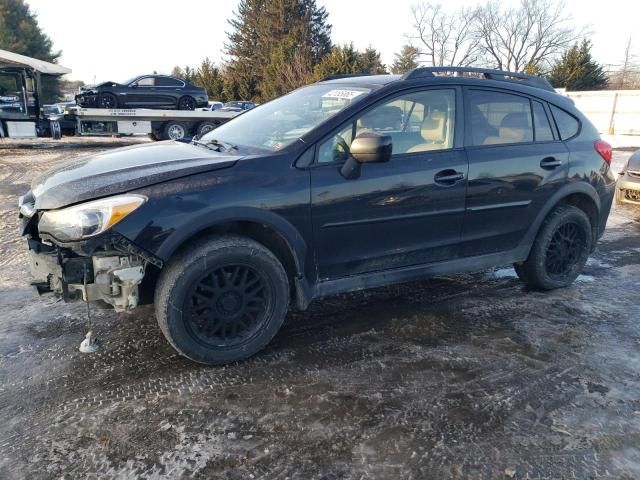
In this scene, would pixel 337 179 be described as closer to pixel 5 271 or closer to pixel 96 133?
pixel 5 271

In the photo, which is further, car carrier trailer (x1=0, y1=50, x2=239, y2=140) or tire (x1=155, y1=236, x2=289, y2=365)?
car carrier trailer (x1=0, y1=50, x2=239, y2=140)

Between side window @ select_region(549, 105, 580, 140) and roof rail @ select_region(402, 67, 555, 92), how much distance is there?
0.24 m

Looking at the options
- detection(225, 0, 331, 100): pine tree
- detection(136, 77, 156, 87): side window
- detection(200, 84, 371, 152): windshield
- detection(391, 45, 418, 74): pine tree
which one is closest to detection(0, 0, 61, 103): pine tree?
detection(225, 0, 331, 100): pine tree

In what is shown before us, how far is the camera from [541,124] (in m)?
4.34

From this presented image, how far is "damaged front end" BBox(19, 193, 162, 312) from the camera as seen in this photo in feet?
9.16

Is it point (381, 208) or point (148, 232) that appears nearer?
point (148, 232)

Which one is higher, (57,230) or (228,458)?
(57,230)

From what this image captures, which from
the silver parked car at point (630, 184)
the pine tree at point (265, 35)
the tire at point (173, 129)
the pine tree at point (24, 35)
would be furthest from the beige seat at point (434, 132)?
the pine tree at point (24, 35)

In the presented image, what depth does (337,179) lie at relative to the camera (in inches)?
131

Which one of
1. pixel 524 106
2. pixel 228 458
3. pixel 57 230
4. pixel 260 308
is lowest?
pixel 228 458

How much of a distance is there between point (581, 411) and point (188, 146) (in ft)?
10.0

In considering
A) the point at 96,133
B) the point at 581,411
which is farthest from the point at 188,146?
the point at 96,133

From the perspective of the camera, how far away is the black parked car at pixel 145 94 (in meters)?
17.1

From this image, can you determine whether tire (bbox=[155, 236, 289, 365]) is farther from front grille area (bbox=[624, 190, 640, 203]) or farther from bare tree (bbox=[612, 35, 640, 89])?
bare tree (bbox=[612, 35, 640, 89])
